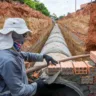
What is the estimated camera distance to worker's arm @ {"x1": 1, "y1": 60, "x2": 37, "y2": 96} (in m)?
3.59

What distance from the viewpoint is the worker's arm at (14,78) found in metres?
3.59

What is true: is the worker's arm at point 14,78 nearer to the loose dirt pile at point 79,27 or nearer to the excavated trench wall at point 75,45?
the excavated trench wall at point 75,45

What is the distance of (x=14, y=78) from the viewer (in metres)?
3.62

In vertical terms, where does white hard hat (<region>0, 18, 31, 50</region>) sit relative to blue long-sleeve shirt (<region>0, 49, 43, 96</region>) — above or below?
above

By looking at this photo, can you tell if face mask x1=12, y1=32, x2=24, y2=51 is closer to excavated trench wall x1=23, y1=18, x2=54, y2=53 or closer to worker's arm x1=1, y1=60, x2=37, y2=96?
worker's arm x1=1, y1=60, x2=37, y2=96

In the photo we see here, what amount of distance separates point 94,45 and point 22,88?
8132mm

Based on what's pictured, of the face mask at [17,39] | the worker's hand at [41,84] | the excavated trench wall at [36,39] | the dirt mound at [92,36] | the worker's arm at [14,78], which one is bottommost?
the excavated trench wall at [36,39]

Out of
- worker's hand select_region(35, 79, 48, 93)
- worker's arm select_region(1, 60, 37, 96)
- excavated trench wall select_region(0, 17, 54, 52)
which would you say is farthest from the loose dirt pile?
worker's arm select_region(1, 60, 37, 96)

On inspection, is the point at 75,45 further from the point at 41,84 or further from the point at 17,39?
the point at 17,39

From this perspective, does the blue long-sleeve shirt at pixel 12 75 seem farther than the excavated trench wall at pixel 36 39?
No

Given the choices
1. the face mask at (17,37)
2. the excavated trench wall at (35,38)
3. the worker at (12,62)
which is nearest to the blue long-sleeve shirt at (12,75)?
the worker at (12,62)

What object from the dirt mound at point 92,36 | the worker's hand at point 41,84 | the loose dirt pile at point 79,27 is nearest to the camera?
the worker's hand at point 41,84

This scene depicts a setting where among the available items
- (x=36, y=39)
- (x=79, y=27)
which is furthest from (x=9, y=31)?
(x=79, y=27)

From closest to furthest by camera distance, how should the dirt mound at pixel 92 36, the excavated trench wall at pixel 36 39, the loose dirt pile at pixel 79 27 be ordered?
the dirt mound at pixel 92 36 < the excavated trench wall at pixel 36 39 < the loose dirt pile at pixel 79 27
